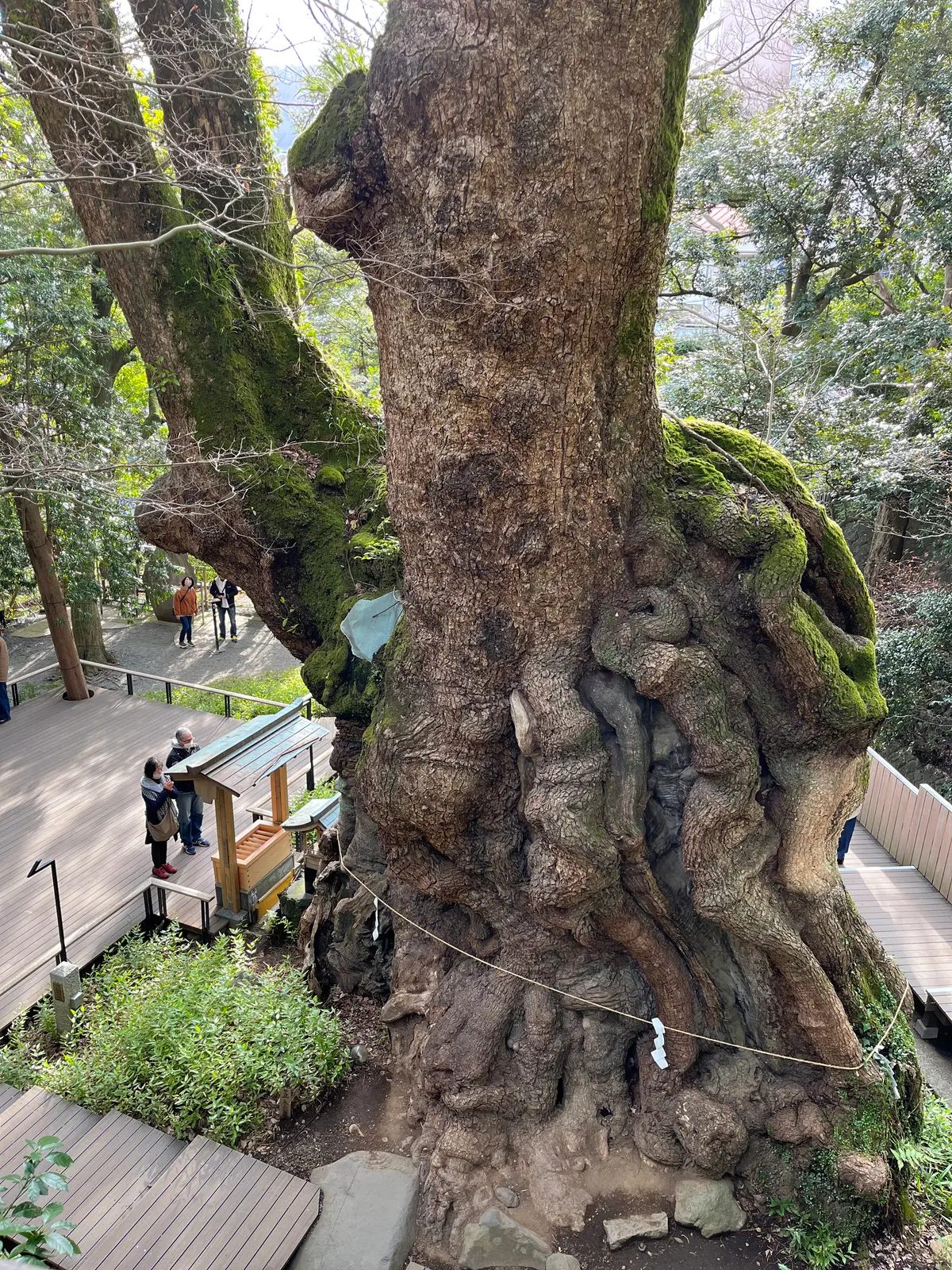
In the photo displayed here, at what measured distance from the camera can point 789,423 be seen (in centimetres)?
860

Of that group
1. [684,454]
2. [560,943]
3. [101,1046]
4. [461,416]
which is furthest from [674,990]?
[101,1046]

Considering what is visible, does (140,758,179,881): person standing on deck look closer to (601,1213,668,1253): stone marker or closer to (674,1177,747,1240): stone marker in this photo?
(601,1213,668,1253): stone marker

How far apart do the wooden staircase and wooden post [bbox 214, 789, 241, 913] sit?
89.1 inches

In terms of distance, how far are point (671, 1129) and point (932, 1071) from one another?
295 cm

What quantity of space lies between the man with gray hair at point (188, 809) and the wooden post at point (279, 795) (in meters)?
0.75

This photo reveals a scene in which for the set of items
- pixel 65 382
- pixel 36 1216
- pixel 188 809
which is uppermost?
pixel 65 382

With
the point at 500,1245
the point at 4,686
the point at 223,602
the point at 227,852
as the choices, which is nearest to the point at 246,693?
the point at 223,602

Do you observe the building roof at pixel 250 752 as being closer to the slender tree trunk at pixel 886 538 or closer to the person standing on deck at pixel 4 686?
the person standing on deck at pixel 4 686

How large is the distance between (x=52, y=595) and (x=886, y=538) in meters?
12.2

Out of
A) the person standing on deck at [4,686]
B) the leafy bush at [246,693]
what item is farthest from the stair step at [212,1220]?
the person standing on deck at [4,686]

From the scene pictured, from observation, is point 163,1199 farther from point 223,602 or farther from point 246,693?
point 223,602

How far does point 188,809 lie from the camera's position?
7.88 meters

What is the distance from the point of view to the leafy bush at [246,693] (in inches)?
463

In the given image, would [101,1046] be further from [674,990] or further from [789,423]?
[789,423]
